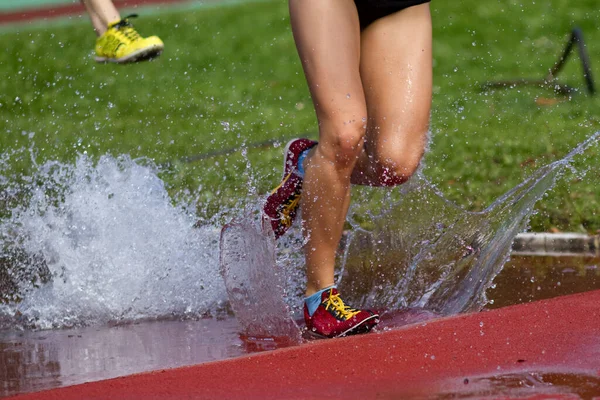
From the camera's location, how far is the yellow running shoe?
5008mm

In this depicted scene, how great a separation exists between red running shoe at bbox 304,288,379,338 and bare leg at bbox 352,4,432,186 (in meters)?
0.64

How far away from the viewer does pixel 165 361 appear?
442 cm

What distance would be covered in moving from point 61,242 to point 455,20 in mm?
10589

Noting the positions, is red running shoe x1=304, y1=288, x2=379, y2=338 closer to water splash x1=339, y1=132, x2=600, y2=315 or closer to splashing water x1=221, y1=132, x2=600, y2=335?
splashing water x1=221, y1=132, x2=600, y2=335

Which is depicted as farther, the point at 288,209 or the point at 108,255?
the point at 108,255

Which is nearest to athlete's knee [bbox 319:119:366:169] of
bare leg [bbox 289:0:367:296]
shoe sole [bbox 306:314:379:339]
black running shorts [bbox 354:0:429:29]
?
bare leg [bbox 289:0:367:296]

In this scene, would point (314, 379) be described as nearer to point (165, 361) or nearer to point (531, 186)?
point (165, 361)

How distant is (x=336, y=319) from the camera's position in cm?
456

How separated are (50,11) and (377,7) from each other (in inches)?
634

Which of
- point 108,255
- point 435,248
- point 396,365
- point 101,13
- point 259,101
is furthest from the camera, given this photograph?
point 259,101

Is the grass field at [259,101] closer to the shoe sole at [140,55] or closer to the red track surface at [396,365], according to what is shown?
the shoe sole at [140,55]

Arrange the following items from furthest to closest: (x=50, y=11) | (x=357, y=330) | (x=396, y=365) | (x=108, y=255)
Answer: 1. (x=50, y=11)
2. (x=108, y=255)
3. (x=357, y=330)
4. (x=396, y=365)

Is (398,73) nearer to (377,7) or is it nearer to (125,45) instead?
(377,7)

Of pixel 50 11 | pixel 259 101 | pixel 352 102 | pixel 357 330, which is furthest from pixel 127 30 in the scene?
pixel 50 11
